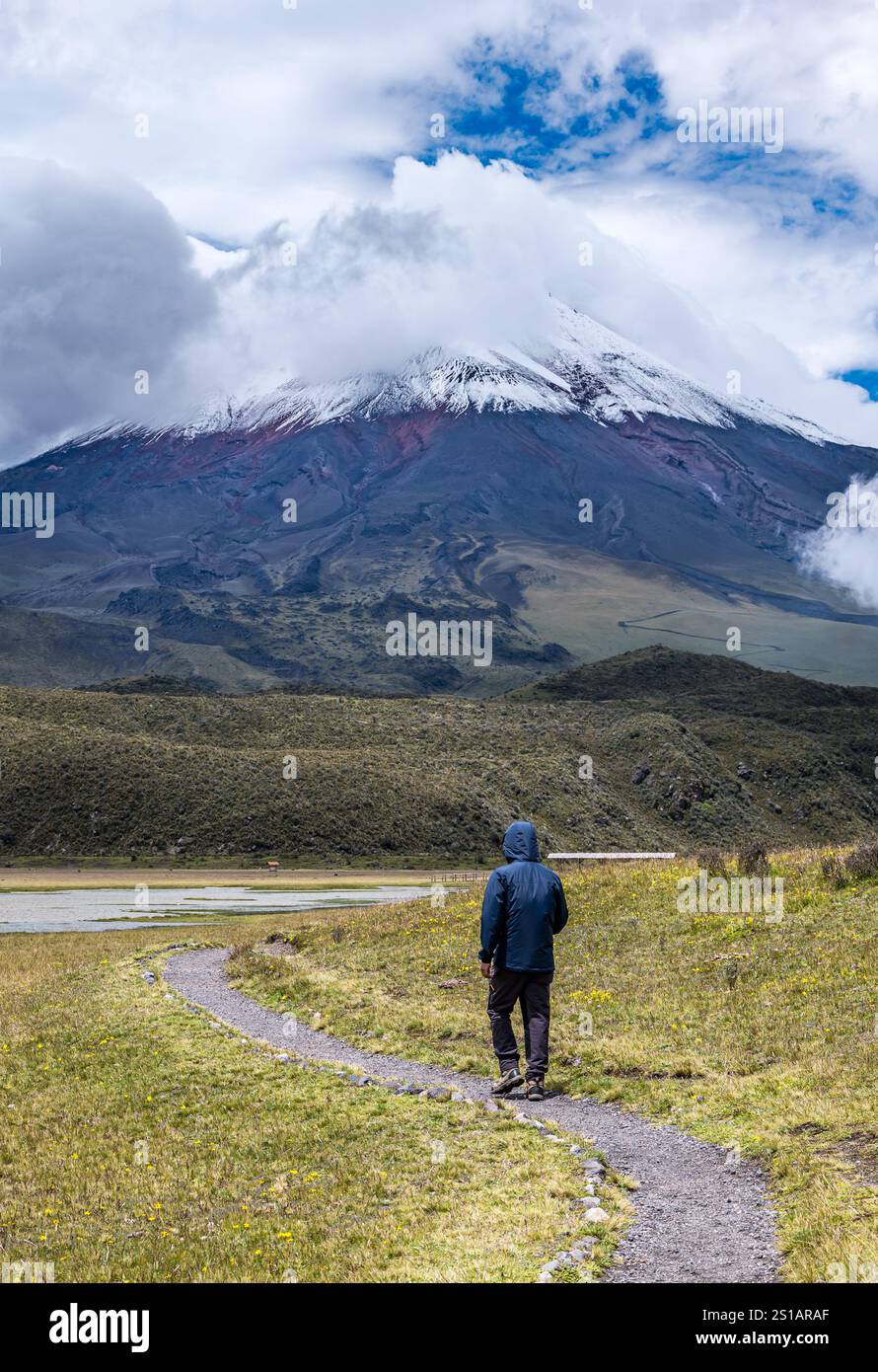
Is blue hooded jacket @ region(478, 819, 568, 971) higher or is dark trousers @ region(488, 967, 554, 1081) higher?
blue hooded jacket @ region(478, 819, 568, 971)

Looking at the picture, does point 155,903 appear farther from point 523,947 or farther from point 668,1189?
point 668,1189

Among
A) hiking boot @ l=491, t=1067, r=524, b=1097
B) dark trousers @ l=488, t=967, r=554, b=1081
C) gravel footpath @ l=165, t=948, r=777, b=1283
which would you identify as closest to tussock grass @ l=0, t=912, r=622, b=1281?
gravel footpath @ l=165, t=948, r=777, b=1283

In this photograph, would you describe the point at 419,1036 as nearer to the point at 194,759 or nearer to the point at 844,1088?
the point at 844,1088

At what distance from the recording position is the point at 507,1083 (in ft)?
49.4

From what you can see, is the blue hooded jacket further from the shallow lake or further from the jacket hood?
the shallow lake

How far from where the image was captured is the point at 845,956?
1878 cm

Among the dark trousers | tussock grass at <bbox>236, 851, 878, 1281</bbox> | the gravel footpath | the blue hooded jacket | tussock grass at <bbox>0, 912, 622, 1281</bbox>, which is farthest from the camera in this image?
the dark trousers

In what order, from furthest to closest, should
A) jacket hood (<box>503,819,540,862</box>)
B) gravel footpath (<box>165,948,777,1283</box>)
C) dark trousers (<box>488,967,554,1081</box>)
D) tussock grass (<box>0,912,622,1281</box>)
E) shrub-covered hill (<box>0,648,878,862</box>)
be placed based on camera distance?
shrub-covered hill (<box>0,648,878,862</box>)
jacket hood (<box>503,819,540,862</box>)
dark trousers (<box>488,967,554,1081</box>)
tussock grass (<box>0,912,622,1281</box>)
gravel footpath (<box>165,948,777,1283</box>)

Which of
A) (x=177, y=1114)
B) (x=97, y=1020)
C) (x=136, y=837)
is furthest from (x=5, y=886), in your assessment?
(x=177, y=1114)

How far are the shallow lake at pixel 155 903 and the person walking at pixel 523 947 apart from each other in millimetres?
30975

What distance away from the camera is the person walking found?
48.8 ft

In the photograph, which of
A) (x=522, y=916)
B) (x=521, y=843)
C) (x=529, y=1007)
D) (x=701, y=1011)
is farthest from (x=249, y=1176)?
(x=701, y=1011)

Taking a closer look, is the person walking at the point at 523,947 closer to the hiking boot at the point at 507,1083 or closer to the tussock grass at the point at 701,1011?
the hiking boot at the point at 507,1083

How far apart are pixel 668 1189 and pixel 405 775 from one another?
4140 inches
